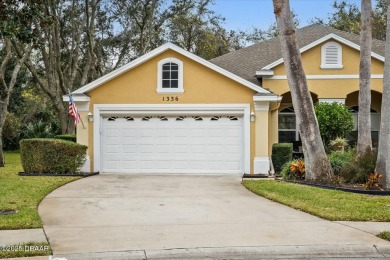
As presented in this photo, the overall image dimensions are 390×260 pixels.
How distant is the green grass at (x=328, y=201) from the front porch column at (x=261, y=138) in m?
3.58

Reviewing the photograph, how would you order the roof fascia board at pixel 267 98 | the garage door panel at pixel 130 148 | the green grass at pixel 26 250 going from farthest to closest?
the garage door panel at pixel 130 148 → the roof fascia board at pixel 267 98 → the green grass at pixel 26 250

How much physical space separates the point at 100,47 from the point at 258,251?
31.9 meters

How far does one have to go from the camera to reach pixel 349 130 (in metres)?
20.9

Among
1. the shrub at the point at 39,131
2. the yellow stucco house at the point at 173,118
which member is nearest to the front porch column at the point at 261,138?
the yellow stucco house at the point at 173,118

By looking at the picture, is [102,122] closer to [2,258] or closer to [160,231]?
[160,231]

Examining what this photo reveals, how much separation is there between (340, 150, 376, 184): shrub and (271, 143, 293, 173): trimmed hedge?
4.00 m

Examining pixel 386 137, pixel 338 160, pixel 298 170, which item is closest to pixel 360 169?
pixel 386 137

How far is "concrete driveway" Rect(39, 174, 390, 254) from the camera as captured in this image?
7.46 m

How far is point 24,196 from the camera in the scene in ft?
39.0

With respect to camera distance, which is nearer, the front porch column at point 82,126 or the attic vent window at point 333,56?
the front porch column at point 82,126

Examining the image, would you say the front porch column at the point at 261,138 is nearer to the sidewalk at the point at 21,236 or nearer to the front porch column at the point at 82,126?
the front porch column at the point at 82,126

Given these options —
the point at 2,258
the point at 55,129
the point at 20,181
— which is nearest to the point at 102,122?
the point at 20,181

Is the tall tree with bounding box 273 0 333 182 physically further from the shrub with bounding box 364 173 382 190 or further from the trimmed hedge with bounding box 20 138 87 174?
the trimmed hedge with bounding box 20 138 87 174

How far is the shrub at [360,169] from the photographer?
14.2m
